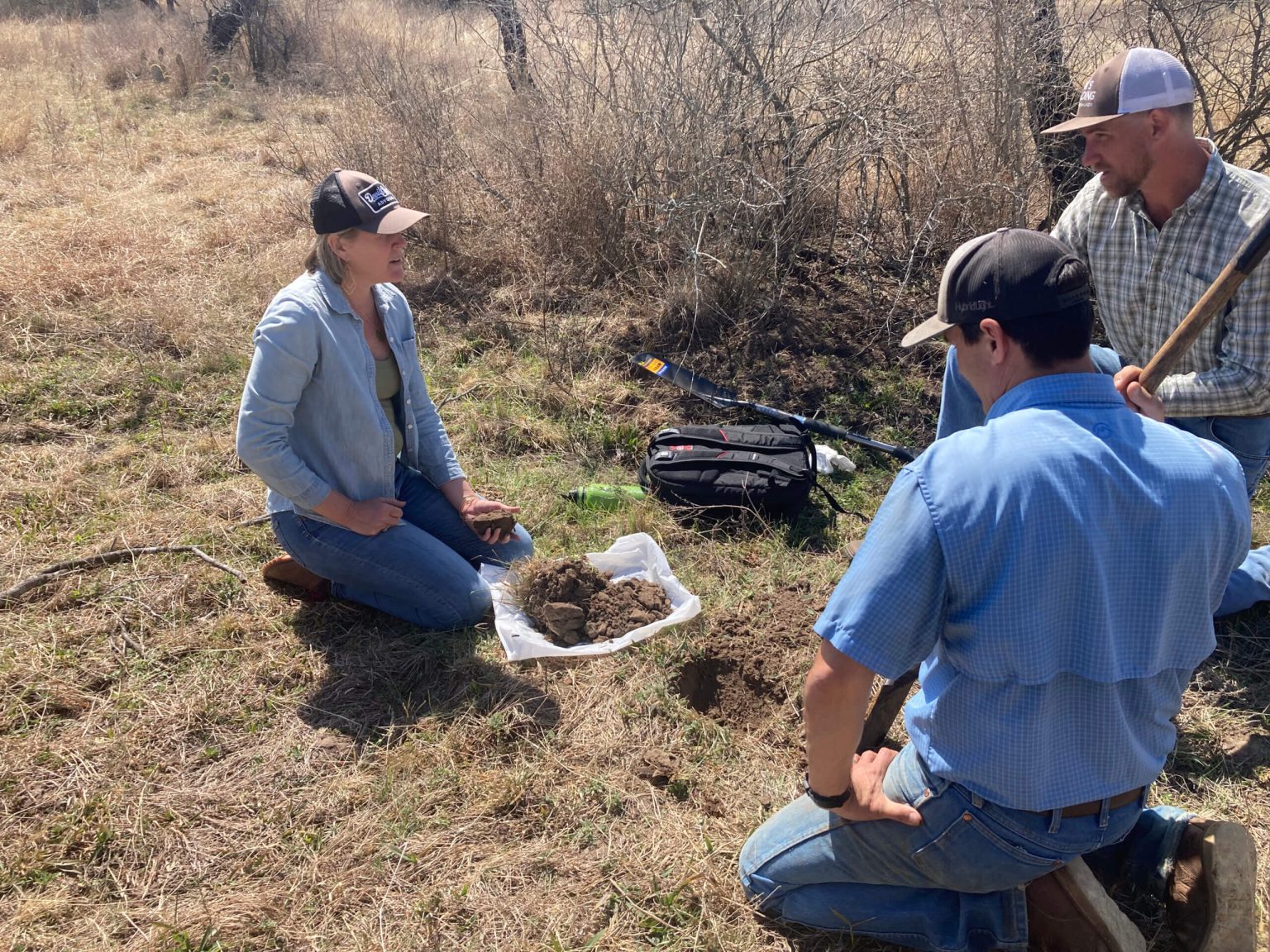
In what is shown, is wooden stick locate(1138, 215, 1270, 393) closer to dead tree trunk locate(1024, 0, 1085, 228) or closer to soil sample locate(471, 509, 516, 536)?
soil sample locate(471, 509, 516, 536)

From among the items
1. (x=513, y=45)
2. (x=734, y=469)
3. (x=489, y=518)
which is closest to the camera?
(x=489, y=518)

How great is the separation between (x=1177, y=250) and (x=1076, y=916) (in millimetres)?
2310

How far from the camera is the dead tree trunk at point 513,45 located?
6746 mm

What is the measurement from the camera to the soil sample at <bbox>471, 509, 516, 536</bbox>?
11.6ft

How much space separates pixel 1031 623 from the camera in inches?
62.8

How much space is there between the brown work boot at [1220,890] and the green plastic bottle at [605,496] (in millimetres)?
2522

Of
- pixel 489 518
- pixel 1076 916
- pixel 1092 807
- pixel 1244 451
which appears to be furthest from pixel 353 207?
pixel 1244 451

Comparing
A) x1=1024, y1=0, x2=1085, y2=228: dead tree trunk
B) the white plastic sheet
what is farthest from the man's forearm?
x1=1024, y1=0, x2=1085, y2=228: dead tree trunk

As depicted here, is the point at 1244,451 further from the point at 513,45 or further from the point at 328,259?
the point at 513,45

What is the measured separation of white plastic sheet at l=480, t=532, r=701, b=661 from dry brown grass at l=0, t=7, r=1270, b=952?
0.06 metres

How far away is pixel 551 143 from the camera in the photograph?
21.0 feet

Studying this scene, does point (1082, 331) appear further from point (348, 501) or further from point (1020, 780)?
point (348, 501)

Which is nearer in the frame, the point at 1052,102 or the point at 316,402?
the point at 316,402

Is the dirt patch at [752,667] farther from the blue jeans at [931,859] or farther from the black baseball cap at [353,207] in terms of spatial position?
the black baseball cap at [353,207]
